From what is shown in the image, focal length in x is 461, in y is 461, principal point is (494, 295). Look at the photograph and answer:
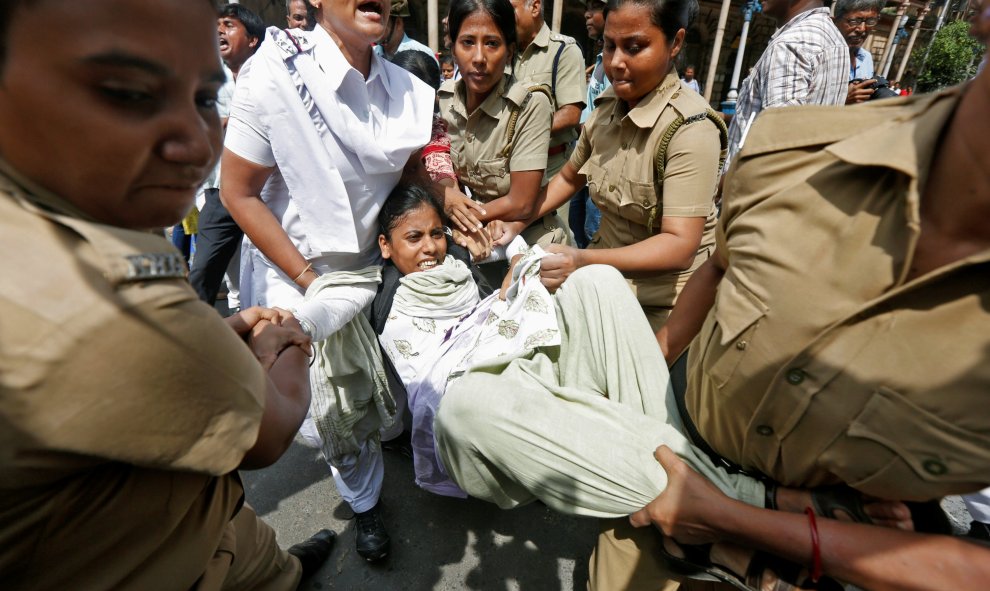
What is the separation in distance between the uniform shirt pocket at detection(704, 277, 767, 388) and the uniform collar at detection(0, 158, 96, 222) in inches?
48.0

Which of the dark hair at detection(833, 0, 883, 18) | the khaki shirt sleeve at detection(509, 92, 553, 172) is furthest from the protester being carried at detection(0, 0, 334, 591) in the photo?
the dark hair at detection(833, 0, 883, 18)

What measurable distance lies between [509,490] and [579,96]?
255 centimetres

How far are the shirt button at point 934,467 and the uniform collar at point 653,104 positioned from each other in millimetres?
1449

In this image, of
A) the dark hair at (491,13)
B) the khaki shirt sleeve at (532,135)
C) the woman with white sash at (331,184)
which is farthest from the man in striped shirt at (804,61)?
the woman with white sash at (331,184)

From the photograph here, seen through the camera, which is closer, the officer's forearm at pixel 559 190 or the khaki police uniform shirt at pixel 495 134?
the khaki police uniform shirt at pixel 495 134

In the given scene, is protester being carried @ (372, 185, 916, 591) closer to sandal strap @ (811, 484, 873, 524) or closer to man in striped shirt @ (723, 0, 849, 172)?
sandal strap @ (811, 484, 873, 524)

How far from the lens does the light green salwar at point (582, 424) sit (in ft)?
4.02

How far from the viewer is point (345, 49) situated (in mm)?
1725

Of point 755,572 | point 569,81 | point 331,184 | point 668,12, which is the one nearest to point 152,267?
point 331,184

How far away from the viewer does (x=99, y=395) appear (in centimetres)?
58

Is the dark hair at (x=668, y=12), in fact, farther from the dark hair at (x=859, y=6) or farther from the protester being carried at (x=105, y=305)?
the dark hair at (x=859, y=6)

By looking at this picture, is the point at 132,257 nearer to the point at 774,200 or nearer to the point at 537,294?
the point at 774,200

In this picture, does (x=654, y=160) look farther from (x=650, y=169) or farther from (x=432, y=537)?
(x=432, y=537)

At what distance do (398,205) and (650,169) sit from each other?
3.59 feet
